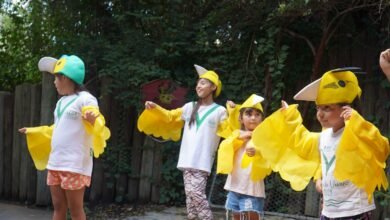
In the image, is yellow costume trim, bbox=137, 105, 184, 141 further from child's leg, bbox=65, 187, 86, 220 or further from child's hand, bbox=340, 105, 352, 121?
child's hand, bbox=340, 105, 352, 121

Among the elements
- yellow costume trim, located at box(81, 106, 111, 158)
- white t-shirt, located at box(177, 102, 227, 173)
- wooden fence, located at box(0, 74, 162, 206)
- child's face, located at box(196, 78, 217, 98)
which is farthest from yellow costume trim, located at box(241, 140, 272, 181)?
Result: wooden fence, located at box(0, 74, 162, 206)

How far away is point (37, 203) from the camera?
668 cm

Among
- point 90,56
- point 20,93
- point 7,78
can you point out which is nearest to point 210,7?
point 90,56

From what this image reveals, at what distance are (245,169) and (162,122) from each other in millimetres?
1310

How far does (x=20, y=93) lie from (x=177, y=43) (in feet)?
7.11

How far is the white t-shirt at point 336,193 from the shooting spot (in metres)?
3.15

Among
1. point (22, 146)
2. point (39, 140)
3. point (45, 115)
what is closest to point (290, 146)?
point (39, 140)

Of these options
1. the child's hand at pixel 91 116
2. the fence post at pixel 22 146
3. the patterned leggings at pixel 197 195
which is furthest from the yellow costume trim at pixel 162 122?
the fence post at pixel 22 146

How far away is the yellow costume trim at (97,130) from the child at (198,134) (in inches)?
39.6

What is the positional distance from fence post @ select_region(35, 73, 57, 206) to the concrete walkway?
0.15m

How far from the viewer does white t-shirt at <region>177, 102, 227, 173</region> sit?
16.6 ft

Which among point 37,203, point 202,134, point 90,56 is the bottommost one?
point 37,203

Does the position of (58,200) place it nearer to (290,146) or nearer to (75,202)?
(75,202)

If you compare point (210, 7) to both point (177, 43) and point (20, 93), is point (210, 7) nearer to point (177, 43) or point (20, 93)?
point (177, 43)
